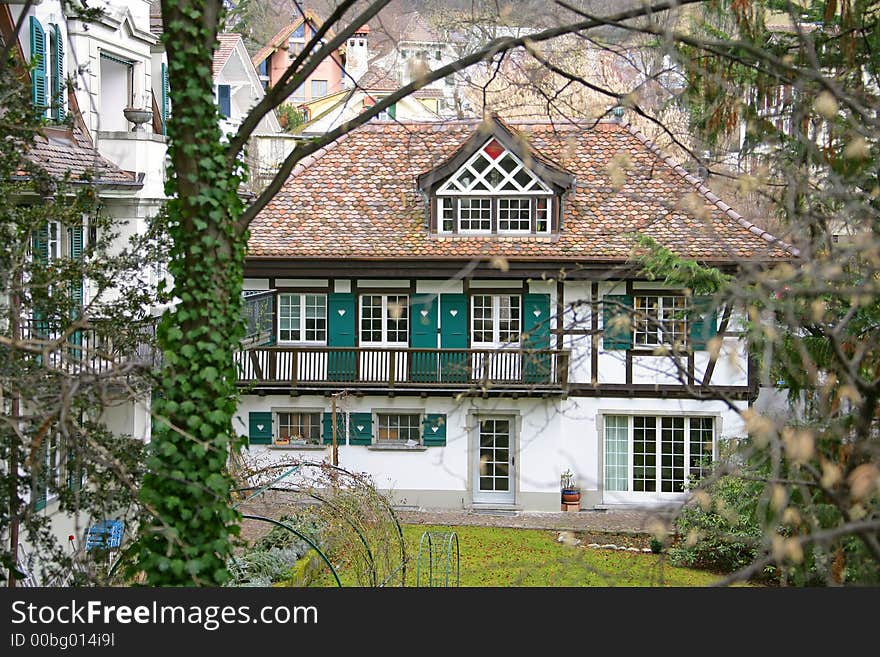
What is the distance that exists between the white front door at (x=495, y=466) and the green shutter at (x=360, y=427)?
2227mm


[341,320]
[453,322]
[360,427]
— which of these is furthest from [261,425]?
[453,322]

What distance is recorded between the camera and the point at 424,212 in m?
22.8

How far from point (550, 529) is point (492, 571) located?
3.20 metres

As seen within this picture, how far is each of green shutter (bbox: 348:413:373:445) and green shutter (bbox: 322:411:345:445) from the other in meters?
0.17

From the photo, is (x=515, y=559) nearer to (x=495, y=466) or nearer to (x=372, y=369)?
(x=495, y=466)

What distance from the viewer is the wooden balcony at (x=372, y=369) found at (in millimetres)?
21500

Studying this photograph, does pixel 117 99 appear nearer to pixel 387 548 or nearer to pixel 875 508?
pixel 387 548

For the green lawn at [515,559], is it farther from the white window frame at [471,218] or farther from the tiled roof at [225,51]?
the tiled roof at [225,51]

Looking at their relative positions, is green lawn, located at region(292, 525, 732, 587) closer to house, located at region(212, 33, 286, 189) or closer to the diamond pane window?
the diamond pane window

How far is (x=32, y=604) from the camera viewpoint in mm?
5797

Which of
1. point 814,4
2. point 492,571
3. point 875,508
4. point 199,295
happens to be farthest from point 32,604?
point 492,571

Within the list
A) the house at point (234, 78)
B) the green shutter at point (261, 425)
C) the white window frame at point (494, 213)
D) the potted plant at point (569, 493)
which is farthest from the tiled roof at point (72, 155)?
the potted plant at point (569, 493)

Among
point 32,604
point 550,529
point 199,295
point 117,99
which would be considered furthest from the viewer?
point 550,529

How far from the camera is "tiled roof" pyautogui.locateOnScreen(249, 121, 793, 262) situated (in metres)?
21.4
